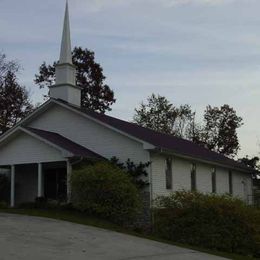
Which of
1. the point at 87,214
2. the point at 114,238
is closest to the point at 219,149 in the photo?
the point at 87,214

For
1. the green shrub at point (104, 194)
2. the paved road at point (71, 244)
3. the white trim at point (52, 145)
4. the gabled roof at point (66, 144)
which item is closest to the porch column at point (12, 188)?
the white trim at point (52, 145)

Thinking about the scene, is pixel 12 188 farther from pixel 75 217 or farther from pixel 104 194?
pixel 75 217

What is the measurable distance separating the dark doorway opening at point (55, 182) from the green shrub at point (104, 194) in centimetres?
476

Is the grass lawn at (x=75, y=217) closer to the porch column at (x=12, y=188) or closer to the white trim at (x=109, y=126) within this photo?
the porch column at (x=12, y=188)

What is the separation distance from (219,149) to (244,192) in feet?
77.5

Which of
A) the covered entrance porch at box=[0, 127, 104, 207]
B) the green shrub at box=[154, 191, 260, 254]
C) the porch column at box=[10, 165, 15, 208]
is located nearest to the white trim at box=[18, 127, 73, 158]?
the covered entrance porch at box=[0, 127, 104, 207]

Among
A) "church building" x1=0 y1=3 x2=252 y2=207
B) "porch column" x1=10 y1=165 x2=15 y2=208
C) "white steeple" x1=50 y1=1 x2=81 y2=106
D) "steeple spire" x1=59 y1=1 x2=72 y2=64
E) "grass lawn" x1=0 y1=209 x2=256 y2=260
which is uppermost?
"steeple spire" x1=59 y1=1 x2=72 y2=64

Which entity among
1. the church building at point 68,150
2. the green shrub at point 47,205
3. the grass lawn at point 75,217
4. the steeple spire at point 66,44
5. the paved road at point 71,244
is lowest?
the paved road at point 71,244

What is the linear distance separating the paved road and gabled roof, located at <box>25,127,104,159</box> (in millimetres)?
6247

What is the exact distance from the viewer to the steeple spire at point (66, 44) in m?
31.2

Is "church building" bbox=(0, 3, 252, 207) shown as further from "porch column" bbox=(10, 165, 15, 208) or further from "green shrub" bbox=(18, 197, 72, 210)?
"green shrub" bbox=(18, 197, 72, 210)

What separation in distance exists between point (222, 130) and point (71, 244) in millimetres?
49836

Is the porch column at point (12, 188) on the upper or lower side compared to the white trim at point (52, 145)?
lower

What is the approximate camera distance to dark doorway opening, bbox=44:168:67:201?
1124 inches
